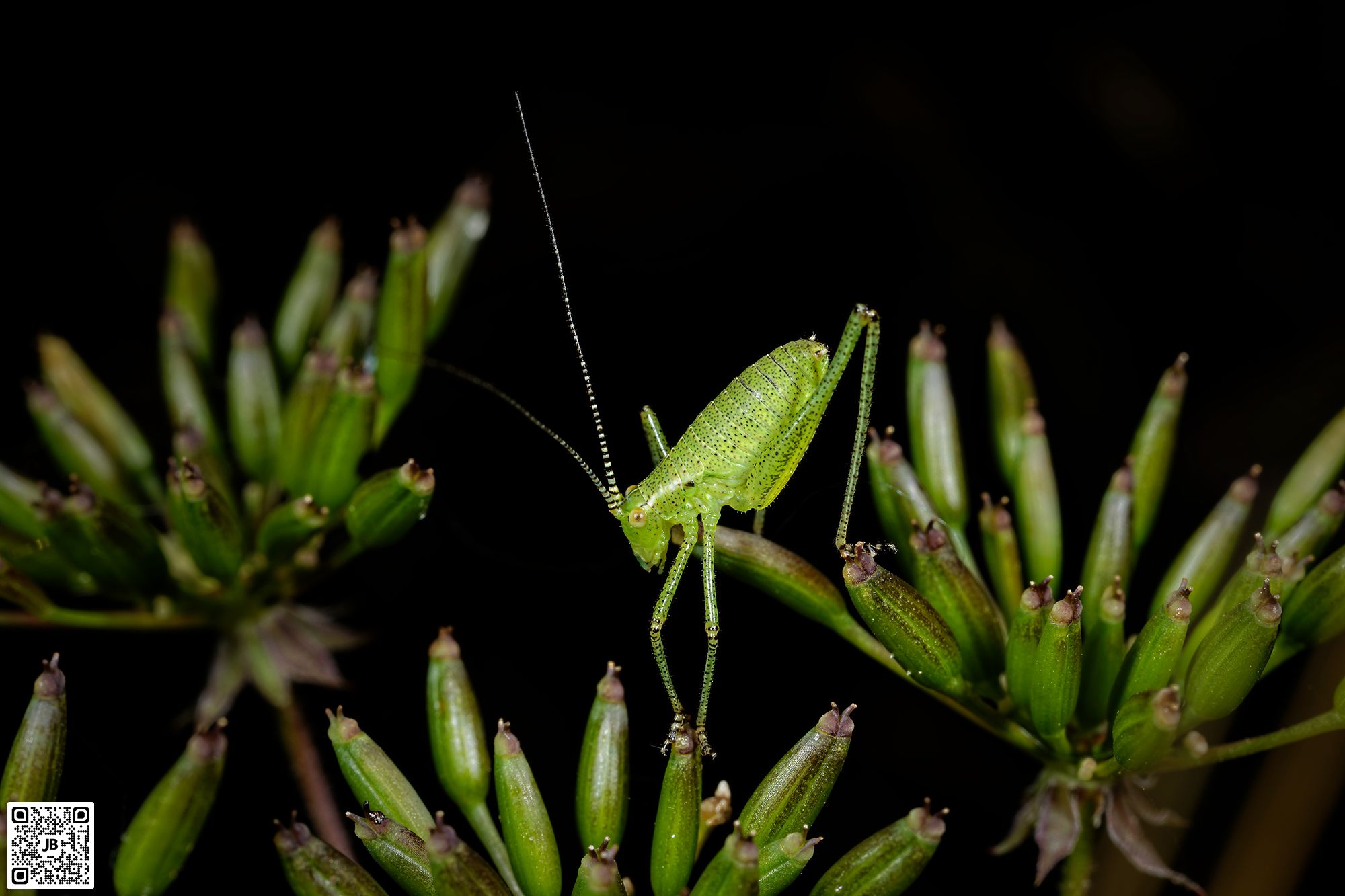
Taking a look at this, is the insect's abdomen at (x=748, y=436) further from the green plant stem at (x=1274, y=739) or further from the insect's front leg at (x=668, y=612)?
the green plant stem at (x=1274, y=739)

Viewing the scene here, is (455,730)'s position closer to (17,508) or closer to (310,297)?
(17,508)

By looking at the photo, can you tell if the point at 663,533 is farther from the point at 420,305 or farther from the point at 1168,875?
the point at 1168,875

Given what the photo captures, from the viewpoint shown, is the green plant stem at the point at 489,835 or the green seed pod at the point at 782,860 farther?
the green plant stem at the point at 489,835

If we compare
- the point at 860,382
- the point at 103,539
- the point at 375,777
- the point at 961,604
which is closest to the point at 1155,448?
the point at 961,604

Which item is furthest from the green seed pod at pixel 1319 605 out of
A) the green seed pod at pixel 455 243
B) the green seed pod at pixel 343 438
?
the green seed pod at pixel 455 243

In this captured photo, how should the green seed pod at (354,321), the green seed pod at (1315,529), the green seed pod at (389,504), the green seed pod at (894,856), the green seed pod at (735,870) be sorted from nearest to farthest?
the green seed pod at (735,870)
the green seed pod at (894,856)
the green seed pod at (1315,529)
the green seed pod at (389,504)
the green seed pod at (354,321)

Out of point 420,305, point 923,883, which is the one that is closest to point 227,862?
point 420,305
